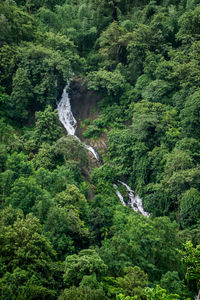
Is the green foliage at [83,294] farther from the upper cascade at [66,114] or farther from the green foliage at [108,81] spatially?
the green foliage at [108,81]

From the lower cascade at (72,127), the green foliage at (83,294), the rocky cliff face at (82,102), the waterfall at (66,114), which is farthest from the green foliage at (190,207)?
the rocky cliff face at (82,102)

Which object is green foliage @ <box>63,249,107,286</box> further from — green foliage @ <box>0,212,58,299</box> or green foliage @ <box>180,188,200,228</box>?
green foliage @ <box>180,188,200,228</box>

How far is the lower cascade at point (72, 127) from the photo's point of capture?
93.2 ft

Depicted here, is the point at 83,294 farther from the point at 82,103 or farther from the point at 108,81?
the point at 82,103

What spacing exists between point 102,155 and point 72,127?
518 cm

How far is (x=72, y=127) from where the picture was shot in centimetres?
3434

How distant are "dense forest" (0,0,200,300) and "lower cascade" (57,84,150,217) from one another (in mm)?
656

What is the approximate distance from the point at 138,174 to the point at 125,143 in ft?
11.4

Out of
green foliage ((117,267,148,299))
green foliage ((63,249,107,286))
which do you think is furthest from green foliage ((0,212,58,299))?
green foliage ((117,267,148,299))

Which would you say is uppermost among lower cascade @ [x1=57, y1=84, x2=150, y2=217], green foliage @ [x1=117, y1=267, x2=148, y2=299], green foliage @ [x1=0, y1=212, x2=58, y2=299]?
lower cascade @ [x1=57, y1=84, x2=150, y2=217]

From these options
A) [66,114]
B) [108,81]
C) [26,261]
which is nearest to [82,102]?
[66,114]

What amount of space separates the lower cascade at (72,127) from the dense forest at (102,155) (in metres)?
0.66

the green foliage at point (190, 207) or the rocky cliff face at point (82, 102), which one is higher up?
the rocky cliff face at point (82, 102)

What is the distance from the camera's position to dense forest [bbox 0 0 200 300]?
15102 millimetres
